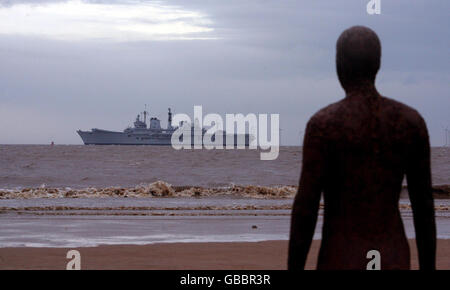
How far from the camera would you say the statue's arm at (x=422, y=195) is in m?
3.25

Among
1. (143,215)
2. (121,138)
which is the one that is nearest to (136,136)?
(121,138)

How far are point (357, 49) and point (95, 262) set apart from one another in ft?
26.5

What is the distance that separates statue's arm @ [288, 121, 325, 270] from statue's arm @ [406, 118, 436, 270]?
0.41m

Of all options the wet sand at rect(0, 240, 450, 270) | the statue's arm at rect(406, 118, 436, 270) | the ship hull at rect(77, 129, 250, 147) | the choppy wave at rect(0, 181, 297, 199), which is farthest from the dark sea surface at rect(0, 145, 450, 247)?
the ship hull at rect(77, 129, 250, 147)

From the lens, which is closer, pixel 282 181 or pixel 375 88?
pixel 375 88

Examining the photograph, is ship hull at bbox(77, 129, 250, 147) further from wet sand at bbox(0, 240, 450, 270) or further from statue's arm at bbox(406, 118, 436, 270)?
statue's arm at bbox(406, 118, 436, 270)

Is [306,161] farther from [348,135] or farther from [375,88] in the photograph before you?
[375,88]

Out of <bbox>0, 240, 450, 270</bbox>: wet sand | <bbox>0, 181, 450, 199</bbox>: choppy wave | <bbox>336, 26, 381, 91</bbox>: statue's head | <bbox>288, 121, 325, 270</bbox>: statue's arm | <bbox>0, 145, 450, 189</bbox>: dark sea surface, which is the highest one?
<bbox>336, 26, 381, 91</bbox>: statue's head

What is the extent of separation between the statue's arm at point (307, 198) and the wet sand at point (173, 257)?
23.0 ft

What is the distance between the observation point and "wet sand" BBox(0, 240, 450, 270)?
10469 mm

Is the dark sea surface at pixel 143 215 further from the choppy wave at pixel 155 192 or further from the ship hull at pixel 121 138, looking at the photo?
the ship hull at pixel 121 138

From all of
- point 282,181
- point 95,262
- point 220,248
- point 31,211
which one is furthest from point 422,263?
point 282,181

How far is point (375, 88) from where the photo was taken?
3305 mm

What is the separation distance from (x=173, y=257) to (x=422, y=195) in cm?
826
